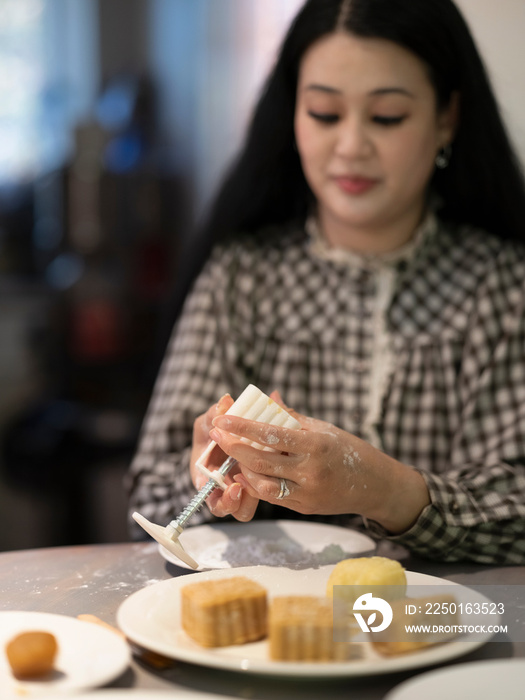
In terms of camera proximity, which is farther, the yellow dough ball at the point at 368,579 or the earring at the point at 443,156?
the earring at the point at 443,156

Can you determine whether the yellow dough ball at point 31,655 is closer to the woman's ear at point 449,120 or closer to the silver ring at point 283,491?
the silver ring at point 283,491

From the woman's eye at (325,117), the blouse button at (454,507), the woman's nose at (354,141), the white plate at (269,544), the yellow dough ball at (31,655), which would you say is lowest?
Answer: the white plate at (269,544)

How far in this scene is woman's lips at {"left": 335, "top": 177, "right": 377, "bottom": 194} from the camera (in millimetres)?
1389

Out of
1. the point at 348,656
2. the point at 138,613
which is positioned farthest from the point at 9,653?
the point at 348,656

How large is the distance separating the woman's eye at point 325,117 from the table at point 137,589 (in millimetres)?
696

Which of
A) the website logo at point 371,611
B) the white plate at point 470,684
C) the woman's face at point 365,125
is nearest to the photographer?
the white plate at point 470,684

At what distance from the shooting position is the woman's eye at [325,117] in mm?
1374

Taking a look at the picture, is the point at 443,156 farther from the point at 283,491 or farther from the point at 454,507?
the point at 283,491

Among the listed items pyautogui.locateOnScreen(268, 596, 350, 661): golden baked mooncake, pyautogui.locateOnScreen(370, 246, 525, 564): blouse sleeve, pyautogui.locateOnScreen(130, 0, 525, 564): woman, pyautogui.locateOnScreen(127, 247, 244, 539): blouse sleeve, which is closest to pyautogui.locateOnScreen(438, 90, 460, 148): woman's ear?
pyautogui.locateOnScreen(130, 0, 525, 564): woman

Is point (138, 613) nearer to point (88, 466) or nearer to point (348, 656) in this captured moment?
point (348, 656)

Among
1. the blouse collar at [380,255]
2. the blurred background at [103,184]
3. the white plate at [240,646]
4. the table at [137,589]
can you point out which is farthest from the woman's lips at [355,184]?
the blurred background at [103,184]

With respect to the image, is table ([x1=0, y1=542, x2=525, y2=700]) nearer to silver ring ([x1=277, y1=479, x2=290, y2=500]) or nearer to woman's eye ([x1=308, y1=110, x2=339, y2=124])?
silver ring ([x1=277, y1=479, x2=290, y2=500])

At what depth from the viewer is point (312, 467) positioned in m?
0.95

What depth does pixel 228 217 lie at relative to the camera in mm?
1615
